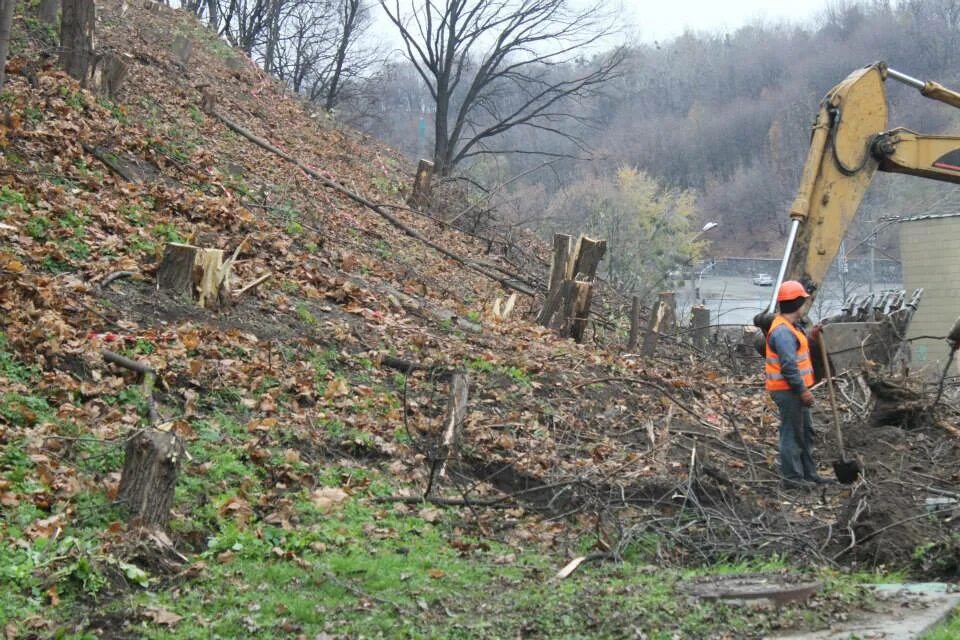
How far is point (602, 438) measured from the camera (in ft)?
31.8

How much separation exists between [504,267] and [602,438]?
10044 millimetres

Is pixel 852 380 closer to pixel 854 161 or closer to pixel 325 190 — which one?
pixel 854 161

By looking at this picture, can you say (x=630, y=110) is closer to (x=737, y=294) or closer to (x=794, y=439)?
(x=737, y=294)

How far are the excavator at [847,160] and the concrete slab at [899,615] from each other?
550 centimetres

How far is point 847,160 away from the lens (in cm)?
1134

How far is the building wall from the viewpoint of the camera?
24.6 meters

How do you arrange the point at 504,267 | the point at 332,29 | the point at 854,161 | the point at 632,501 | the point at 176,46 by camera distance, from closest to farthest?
the point at 632,501 < the point at 854,161 < the point at 504,267 < the point at 176,46 < the point at 332,29

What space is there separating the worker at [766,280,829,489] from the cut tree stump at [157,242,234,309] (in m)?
5.29

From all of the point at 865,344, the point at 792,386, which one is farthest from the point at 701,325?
the point at 792,386

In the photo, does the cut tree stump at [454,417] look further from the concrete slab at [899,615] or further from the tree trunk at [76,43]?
the tree trunk at [76,43]

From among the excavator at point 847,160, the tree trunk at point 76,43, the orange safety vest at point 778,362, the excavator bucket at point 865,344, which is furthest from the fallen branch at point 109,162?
the excavator bucket at point 865,344

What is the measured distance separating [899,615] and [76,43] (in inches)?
522

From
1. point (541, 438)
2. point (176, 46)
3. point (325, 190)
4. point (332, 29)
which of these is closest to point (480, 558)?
point (541, 438)

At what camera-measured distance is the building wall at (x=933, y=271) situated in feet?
Result: 80.8
